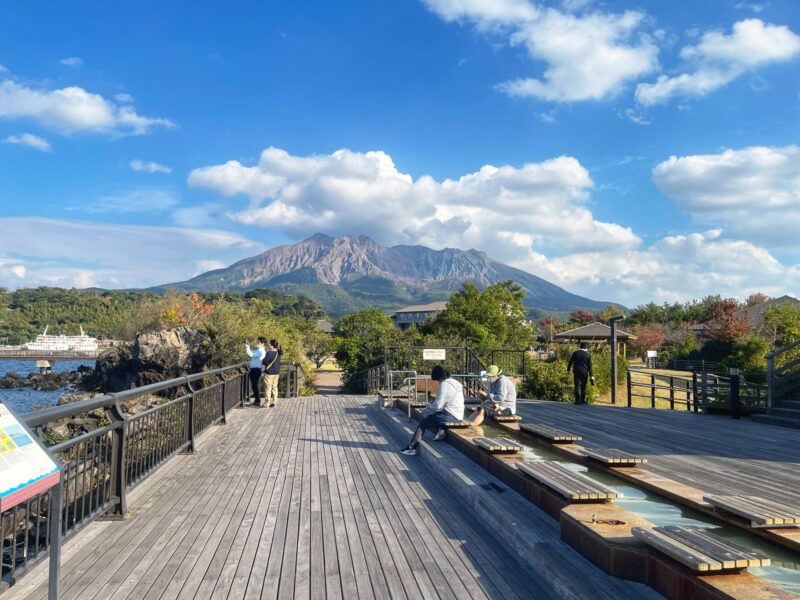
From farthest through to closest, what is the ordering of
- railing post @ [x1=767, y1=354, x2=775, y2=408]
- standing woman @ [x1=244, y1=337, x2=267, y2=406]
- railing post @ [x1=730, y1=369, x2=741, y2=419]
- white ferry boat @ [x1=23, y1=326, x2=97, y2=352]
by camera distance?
white ferry boat @ [x1=23, y1=326, x2=97, y2=352]
standing woman @ [x1=244, y1=337, x2=267, y2=406]
railing post @ [x1=730, y1=369, x2=741, y2=419]
railing post @ [x1=767, y1=354, x2=775, y2=408]

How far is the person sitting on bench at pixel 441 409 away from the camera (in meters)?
7.02

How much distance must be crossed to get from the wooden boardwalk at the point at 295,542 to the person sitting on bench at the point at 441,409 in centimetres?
42

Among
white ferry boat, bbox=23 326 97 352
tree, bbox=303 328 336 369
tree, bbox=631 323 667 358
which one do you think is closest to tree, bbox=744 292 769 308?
tree, bbox=631 323 667 358

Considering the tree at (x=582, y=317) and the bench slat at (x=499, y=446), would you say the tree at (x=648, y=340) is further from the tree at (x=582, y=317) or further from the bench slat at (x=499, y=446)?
the bench slat at (x=499, y=446)

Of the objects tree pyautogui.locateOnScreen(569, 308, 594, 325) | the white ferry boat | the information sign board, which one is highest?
tree pyautogui.locateOnScreen(569, 308, 594, 325)

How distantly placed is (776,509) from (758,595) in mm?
1369

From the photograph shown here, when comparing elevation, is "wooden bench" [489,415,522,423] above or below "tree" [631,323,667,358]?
below

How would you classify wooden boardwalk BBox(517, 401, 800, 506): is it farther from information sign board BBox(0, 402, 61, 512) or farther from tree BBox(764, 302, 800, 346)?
tree BBox(764, 302, 800, 346)

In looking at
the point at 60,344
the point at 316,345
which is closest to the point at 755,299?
the point at 316,345

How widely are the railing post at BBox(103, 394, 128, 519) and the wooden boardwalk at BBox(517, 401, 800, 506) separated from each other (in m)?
5.02

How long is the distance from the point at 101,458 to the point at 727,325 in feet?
132

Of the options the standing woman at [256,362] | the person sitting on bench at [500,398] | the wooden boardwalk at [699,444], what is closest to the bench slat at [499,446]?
the wooden boardwalk at [699,444]

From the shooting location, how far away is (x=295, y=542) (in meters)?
3.97

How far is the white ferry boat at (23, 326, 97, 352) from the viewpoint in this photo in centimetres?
8500
